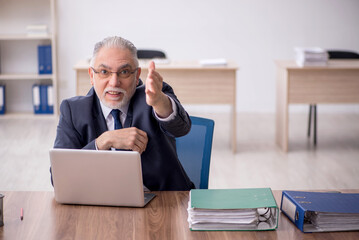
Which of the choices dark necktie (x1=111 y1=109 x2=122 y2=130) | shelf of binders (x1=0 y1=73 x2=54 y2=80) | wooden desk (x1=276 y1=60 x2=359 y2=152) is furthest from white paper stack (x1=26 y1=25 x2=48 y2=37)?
dark necktie (x1=111 y1=109 x2=122 y2=130)

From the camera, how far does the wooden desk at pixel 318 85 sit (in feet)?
15.5

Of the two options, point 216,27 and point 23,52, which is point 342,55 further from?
point 23,52

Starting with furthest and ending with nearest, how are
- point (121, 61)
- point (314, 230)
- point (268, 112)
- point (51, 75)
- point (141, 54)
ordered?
point (268, 112) < point (51, 75) < point (141, 54) < point (121, 61) < point (314, 230)

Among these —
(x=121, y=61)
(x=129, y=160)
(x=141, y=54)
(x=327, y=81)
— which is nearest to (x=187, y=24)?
(x=141, y=54)

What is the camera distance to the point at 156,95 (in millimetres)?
1825

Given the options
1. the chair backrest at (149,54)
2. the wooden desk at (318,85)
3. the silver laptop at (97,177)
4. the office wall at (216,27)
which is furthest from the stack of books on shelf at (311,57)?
the silver laptop at (97,177)

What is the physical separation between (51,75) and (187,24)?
5.49ft

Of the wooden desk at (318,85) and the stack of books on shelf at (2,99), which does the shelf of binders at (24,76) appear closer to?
the stack of books on shelf at (2,99)

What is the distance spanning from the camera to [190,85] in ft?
15.9

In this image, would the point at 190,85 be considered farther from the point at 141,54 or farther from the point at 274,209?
the point at 274,209

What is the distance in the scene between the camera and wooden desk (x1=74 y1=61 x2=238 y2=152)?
15.6 feet

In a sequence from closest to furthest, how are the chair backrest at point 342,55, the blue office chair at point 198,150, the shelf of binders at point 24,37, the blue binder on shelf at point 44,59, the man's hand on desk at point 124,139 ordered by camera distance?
the man's hand on desk at point 124,139
the blue office chair at point 198,150
the chair backrest at point 342,55
the shelf of binders at point 24,37
the blue binder on shelf at point 44,59

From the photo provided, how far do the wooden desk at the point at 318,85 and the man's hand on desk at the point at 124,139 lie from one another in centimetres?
301

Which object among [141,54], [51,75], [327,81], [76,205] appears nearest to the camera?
[76,205]
